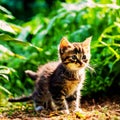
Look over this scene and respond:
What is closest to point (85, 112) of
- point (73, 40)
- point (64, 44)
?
point (64, 44)

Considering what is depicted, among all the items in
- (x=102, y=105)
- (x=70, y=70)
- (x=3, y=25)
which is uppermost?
(x=3, y=25)

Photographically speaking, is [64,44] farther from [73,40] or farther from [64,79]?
[73,40]

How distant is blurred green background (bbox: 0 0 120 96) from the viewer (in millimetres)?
5918

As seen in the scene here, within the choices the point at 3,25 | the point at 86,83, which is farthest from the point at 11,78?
the point at 3,25

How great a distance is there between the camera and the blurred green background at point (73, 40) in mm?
5918

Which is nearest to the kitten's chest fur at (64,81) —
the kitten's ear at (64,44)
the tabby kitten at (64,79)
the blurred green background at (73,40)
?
the tabby kitten at (64,79)

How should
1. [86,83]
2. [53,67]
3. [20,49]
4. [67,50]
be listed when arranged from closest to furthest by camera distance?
[67,50] < [53,67] < [86,83] < [20,49]

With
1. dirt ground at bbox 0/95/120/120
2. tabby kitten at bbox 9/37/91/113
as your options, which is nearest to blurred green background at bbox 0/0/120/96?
dirt ground at bbox 0/95/120/120

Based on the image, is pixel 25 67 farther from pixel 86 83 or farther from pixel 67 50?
pixel 67 50

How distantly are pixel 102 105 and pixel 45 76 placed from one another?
2.25 feet

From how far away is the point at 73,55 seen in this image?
16.9ft

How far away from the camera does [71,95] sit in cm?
542

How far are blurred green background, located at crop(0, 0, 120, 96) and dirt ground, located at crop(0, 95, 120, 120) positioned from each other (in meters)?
0.18

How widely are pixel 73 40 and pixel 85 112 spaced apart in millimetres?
1770
